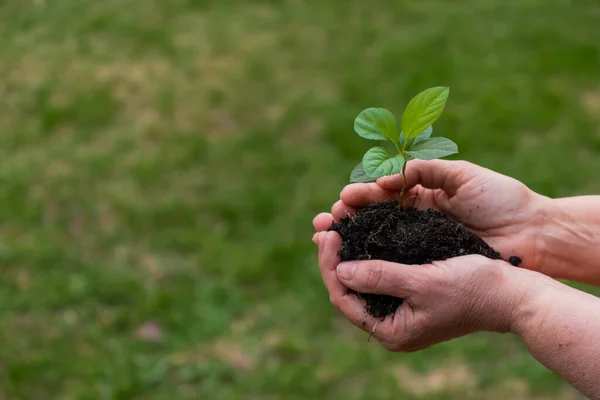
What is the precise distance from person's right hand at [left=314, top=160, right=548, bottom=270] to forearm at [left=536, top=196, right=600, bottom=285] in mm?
27

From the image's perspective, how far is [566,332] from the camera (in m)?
1.38

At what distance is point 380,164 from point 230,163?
2.03 metres

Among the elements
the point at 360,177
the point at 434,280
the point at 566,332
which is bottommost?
the point at 566,332

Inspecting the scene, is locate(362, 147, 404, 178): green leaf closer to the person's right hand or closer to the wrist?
the person's right hand

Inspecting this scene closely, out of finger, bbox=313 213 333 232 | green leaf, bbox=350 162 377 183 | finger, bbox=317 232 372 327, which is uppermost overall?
green leaf, bbox=350 162 377 183

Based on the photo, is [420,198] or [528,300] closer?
[528,300]

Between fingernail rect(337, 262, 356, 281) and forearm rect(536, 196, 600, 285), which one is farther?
forearm rect(536, 196, 600, 285)

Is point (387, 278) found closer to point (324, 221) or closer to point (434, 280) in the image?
point (434, 280)

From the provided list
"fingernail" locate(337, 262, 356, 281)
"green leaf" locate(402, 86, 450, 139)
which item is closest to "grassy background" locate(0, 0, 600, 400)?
"fingernail" locate(337, 262, 356, 281)

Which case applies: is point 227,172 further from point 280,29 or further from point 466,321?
→ point 466,321

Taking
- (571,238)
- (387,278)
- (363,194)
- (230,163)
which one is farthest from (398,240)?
(230,163)

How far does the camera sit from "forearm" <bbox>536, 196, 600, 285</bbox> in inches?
72.0

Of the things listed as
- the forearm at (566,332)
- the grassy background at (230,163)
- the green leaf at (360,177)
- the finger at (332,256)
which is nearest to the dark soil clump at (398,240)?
the finger at (332,256)

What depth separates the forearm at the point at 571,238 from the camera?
6.00 ft
